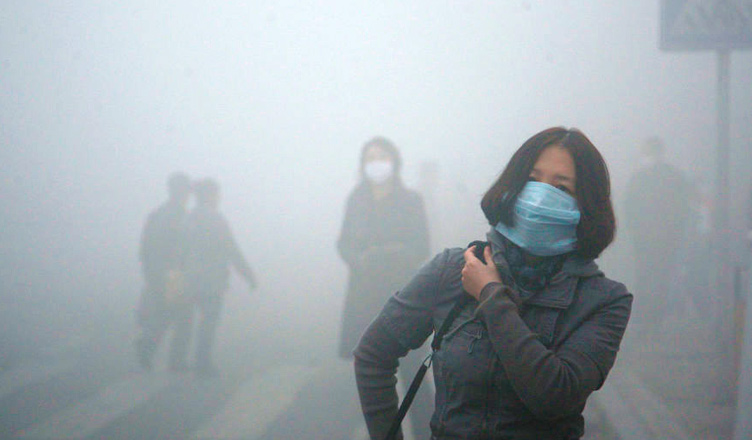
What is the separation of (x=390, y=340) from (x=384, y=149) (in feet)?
6.55

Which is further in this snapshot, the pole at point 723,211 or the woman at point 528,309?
the pole at point 723,211

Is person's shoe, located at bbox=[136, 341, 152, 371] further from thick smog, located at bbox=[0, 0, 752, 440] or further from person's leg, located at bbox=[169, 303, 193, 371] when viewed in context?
person's leg, located at bbox=[169, 303, 193, 371]

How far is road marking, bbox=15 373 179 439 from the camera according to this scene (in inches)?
127

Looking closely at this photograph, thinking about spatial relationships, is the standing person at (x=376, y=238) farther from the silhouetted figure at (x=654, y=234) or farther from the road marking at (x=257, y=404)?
the silhouetted figure at (x=654, y=234)

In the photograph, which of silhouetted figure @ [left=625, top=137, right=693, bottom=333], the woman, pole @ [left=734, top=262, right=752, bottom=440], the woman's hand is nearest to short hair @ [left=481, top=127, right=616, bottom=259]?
the woman

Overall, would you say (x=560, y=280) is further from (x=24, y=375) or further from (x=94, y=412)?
(x=24, y=375)

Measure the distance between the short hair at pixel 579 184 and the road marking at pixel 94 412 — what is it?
8.32ft

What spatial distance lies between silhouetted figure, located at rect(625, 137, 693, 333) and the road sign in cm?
74

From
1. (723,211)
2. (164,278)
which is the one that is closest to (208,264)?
(164,278)

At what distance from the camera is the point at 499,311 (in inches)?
50.4

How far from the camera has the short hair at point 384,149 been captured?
339 cm

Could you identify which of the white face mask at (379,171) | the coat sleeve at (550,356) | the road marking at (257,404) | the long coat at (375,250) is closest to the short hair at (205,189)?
the long coat at (375,250)

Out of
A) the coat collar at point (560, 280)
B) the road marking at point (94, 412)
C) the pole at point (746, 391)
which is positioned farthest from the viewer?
the road marking at point (94, 412)

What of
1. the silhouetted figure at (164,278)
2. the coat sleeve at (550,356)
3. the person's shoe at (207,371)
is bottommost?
the person's shoe at (207,371)
